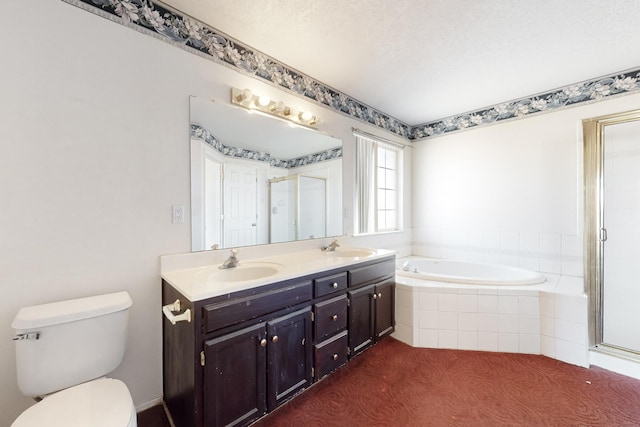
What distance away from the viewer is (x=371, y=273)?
84.4 inches

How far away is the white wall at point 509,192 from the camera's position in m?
2.61

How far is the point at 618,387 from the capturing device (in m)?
1.82

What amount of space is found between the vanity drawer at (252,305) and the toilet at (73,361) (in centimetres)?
41

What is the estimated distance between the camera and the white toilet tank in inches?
43.1

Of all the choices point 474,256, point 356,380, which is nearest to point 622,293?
point 474,256

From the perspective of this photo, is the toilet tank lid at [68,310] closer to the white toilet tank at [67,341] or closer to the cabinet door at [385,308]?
the white toilet tank at [67,341]

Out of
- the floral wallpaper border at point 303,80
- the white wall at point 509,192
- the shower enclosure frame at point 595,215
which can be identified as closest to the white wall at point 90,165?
the floral wallpaper border at point 303,80

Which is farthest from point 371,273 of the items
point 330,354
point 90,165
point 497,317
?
point 90,165

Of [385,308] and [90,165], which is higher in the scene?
[90,165]

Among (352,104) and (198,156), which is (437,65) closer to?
(352,104)

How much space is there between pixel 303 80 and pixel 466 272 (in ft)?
9.34

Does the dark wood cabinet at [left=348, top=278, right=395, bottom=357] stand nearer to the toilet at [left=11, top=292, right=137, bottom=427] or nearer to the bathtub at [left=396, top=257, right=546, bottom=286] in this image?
the bathtub at [left=396, top=257, right=546, bottom=286]

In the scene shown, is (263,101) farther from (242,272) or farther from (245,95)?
(242,272)

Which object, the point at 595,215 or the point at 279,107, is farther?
the point at 595,215
